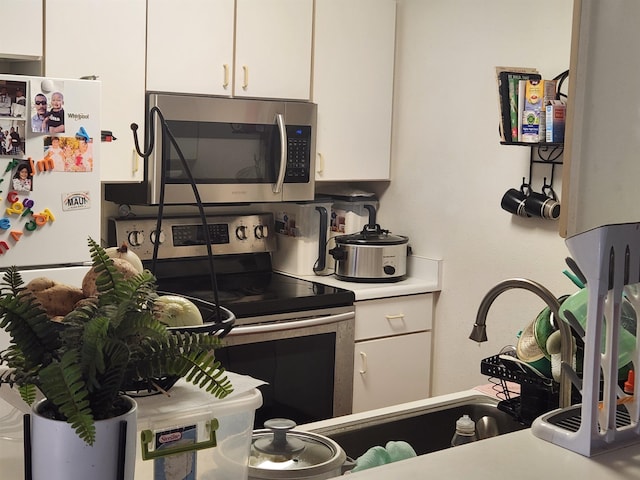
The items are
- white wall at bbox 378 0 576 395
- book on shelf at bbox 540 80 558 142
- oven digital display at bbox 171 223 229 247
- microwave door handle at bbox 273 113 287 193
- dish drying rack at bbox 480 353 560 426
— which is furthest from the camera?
oven digital display at bbox 171 223 229 247

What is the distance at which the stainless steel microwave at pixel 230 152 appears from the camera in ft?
10.3

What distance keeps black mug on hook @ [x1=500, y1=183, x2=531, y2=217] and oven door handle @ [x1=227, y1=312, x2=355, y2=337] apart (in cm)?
74

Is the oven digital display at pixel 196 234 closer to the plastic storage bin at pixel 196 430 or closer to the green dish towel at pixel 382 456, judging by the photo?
the green dish towel at pixel 382 456

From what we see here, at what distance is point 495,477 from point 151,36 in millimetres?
2293

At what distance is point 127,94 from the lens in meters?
3.02

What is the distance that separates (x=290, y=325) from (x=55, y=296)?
2.02 m

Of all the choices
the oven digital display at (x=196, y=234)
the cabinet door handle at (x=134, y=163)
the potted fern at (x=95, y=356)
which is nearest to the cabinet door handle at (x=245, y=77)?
the cabinet door handle at (x=134, y=163)

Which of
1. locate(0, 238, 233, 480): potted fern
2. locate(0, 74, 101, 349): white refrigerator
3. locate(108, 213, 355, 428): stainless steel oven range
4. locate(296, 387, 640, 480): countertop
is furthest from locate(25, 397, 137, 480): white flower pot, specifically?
locate(108, 213, 355, 428): stainless steel oven range

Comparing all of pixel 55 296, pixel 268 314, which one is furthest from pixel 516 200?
pixel 55 296

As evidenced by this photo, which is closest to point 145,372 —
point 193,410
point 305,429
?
point 193,410

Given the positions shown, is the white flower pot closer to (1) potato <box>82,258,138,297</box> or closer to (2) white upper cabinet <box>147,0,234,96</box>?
(1) potato <box>82,258,138,297</box>

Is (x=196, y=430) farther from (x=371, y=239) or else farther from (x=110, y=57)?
(x=371, y=239)

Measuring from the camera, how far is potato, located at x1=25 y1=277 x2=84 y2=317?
1.13m

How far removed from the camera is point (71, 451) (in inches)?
36.2
